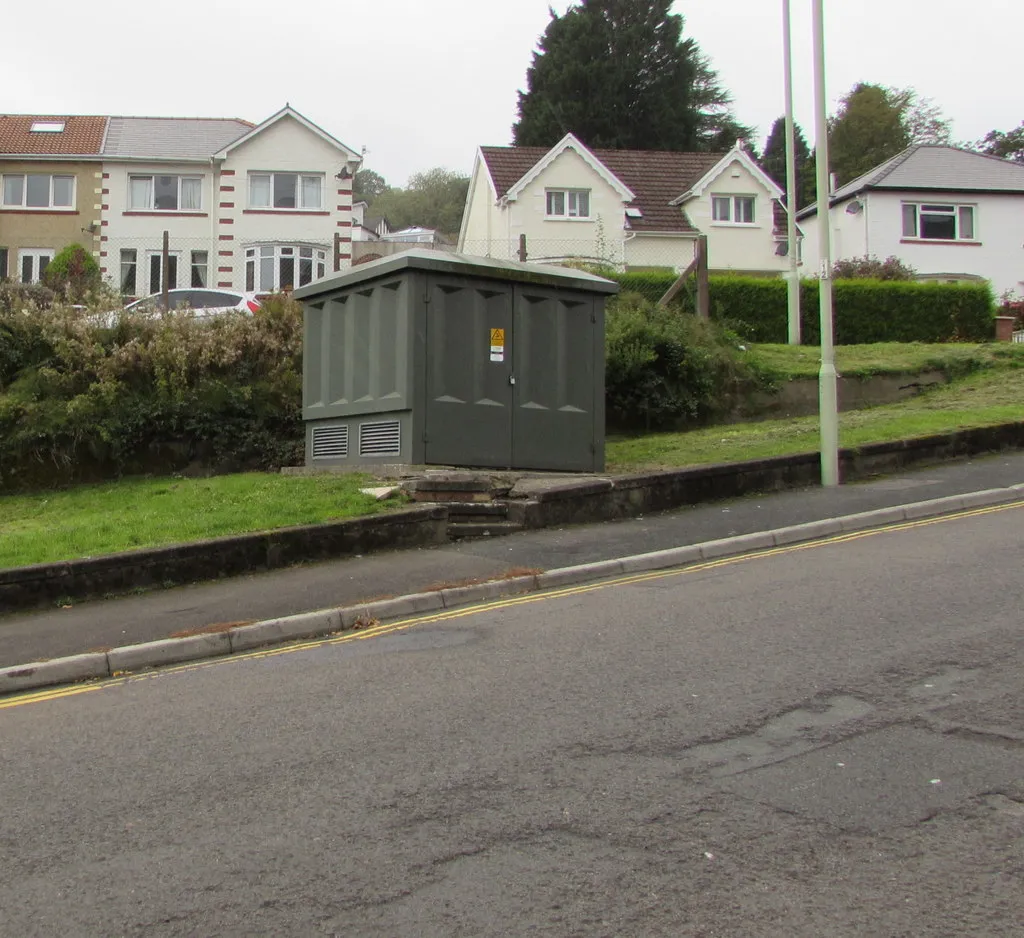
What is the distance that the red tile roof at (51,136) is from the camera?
41.4 meters

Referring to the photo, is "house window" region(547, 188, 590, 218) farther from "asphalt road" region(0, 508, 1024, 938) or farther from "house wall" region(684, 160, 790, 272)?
"asphalt road" region(0, 508, 1024, 938)

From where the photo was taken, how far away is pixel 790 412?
744 inches

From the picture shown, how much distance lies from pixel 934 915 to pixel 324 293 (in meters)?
11.4

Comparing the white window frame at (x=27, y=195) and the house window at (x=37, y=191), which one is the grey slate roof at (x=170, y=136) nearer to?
the white window frame at (x=27, y=195)

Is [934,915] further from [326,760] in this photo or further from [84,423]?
[84,423]

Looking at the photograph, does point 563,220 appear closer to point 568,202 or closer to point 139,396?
point 568,202

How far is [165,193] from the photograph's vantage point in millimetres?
41188

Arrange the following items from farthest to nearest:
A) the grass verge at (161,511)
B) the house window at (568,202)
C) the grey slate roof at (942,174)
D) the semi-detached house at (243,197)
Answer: the grey slate roof at (942,174) → the house window at (568,202) → the semi-detached house at (243,197) → the grass verge at (161,511)

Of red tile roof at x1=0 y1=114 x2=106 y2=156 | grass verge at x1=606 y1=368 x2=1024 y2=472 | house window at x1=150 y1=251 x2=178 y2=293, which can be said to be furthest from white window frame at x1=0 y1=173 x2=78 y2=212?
grass verge at x1=606 y1=368 x2=1024 y2=472

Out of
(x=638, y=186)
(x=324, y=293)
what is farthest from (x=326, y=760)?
(x=638, y=186)

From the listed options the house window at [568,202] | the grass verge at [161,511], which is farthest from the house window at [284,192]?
the grass verge at [161,511]

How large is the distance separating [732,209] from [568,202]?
A: 6657 millimetres

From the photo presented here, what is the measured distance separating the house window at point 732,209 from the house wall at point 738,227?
0.17 meters

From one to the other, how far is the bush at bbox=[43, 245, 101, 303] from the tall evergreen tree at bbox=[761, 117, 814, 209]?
43478 millimetres
